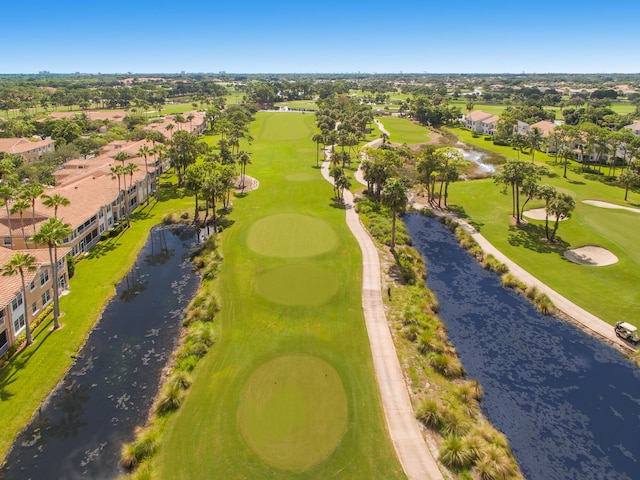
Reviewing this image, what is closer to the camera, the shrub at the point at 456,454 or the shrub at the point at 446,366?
the shrub at the point at 456,454

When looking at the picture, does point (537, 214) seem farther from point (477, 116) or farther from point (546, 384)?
point (477, 116)

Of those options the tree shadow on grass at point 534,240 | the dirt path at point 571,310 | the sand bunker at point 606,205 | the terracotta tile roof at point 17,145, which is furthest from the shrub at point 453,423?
the terracotta tile roof at point 17,145

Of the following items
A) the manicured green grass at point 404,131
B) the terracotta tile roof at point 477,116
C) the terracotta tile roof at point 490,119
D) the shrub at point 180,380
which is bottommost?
the shrub at point 180,380

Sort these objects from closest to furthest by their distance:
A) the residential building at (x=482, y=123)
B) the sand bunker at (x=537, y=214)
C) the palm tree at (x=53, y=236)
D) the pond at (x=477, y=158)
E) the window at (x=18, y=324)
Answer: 1. the palm tree at (x=53, y=236)
2. the window at (x=18, y=324)
3. the sand bunker at (x=537, y=214)
4. the pond at (x=477, y=158)
5. the residential building at (x=482, y=123)

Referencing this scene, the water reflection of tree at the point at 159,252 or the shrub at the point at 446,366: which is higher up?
the water reflection of tree at the point at 159,252

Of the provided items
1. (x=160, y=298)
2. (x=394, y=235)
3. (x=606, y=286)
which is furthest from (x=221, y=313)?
(x=606, y=286)

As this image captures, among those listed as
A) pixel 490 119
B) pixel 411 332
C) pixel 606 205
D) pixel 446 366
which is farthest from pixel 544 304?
pixel 490 119

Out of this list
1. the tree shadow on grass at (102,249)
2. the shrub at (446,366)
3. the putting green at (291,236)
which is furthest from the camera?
the putting green at (291,236)

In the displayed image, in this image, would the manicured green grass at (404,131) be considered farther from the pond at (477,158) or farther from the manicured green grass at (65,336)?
the manicured green grass at (65,336)
